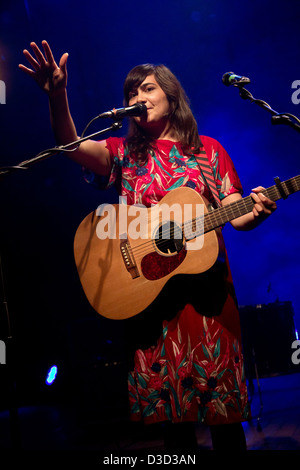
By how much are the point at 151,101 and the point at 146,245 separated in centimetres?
76

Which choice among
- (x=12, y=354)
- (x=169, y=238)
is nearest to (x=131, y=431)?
(x=12, y=354)

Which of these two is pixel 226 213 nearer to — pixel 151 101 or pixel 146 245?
pixel 146 245

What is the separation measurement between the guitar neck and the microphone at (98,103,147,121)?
62 cm

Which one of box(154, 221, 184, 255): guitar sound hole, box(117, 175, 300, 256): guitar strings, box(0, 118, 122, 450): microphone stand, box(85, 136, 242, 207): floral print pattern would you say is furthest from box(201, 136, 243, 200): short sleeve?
box(0, 118, 122, 450): microphone stand

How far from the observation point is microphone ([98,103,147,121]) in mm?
1974

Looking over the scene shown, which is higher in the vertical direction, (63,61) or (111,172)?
(63,61)

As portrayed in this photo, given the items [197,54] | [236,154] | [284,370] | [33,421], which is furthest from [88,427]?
[197,54]

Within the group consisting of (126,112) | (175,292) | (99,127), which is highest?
(99,127)

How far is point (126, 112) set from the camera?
2.01m

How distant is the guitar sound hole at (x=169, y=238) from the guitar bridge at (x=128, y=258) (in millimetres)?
144

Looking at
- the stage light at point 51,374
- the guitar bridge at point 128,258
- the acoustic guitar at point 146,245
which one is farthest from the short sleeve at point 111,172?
the stage light at point 51,374

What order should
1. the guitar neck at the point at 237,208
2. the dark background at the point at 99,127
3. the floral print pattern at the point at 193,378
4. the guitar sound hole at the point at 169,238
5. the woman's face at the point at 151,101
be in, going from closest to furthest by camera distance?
the floral print pattern at the point at 193,378, the guitar neck at the point at 237,208, the guitar sound hole at the point at 169,238, the woman's face at the point at 151,101, the dark background at the point at 99,127

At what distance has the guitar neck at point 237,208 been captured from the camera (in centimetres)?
185

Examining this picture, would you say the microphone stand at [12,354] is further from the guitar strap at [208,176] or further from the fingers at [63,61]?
the guitar strap at [208,176]
